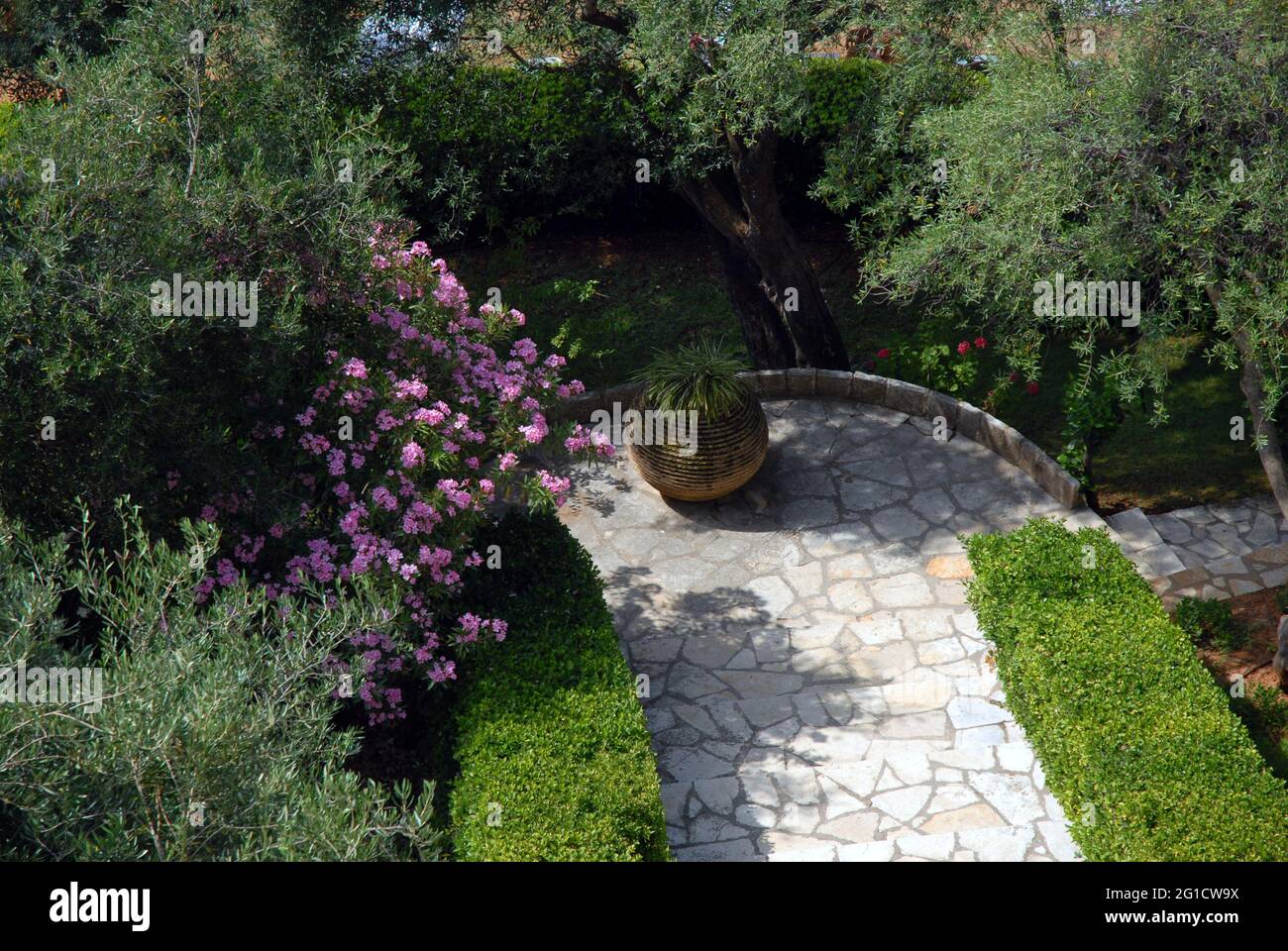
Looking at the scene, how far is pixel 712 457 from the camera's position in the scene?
10.9 metres

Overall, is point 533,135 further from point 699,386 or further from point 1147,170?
point 1147,170

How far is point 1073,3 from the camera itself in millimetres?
8773

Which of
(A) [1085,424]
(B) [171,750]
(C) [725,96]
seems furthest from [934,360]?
(B) [171,750]

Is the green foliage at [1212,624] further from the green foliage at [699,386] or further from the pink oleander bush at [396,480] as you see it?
the pink oleander bush at [396,480]

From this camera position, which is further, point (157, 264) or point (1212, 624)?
point (1212, 624)

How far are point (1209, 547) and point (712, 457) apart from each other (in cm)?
412

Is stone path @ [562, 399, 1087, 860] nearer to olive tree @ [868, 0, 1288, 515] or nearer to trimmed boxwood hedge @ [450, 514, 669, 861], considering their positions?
trimmed boxwood hedge @ [450, 514, 669, 861]

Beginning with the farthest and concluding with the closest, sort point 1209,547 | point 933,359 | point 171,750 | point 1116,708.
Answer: point 933,359
point 1209,547
point 1116,708
point 171,750

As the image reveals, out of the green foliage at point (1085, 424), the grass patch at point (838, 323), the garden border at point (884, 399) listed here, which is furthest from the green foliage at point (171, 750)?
the green foliage at point (1085, 424)

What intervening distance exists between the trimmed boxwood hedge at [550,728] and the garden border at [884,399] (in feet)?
10.1

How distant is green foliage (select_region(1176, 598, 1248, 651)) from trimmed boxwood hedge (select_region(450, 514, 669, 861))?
435 centimetres

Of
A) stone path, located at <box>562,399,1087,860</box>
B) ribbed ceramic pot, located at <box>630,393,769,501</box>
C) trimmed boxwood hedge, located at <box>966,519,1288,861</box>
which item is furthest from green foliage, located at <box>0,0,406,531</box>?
trimmed boxwood hedge, located at <box>966,519,1288,861</box>
